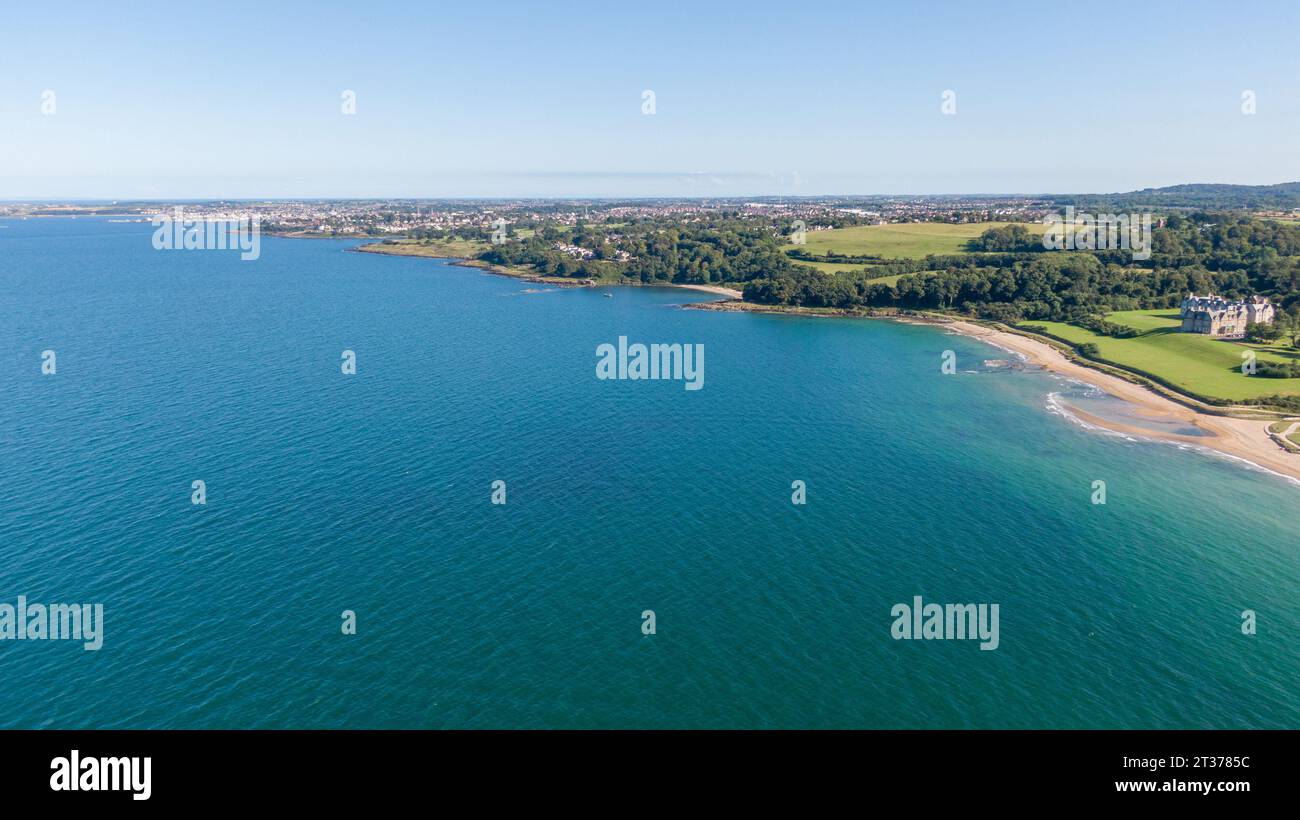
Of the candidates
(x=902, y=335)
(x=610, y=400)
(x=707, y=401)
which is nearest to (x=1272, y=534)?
(x=707, y=401)

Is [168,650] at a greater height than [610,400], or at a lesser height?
lesser

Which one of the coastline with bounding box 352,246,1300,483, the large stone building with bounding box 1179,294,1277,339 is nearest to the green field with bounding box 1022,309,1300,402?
the large stone building with bounding box 1179,294,1277,339

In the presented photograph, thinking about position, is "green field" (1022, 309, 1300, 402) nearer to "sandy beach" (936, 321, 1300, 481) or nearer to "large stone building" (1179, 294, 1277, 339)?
"large stone building" (1179, 294, 1277, 339)

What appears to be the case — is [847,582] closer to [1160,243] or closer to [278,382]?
[278,382]

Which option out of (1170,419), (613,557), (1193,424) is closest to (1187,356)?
(1170,419)

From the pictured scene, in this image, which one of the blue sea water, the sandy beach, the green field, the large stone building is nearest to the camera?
the blue sea water

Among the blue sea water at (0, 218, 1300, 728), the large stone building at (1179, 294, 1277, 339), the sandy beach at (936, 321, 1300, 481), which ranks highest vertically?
the large stone building at (1179, 294, 1277, 339)
